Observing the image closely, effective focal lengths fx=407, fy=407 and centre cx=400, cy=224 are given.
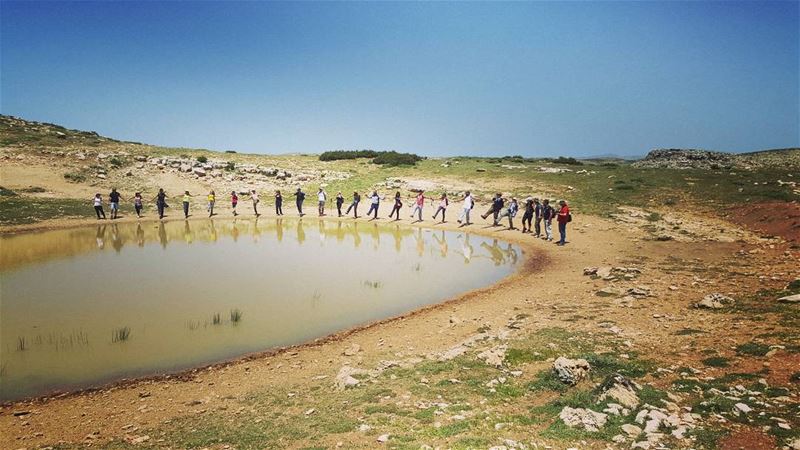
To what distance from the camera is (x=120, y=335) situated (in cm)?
1088

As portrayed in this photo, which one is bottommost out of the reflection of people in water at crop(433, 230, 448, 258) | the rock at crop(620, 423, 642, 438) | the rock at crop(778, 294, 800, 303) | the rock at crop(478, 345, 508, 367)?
the rock at crop(478, 345, 508, 367)

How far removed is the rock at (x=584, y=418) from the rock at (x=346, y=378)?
4145mm

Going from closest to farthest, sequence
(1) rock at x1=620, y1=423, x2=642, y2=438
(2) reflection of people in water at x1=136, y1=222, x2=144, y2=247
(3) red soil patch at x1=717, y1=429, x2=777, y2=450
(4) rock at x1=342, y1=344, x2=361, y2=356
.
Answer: (3) red soil patch at x1=717, y1=429, x2=777, y2=450 < (1) rock at x1=620, y1=423, x2=642, y2=438 < (4) rock at x1=342, y1=344, x2=361, y2=356 < (2) reflection of people in water at x1=136, y1=222, x2=144, y2=247

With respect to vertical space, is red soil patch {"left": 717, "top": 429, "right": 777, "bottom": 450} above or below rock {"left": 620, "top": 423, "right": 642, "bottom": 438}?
above

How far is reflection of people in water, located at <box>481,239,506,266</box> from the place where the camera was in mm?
20422

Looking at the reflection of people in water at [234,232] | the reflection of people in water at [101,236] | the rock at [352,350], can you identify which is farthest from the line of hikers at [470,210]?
the rock at [352,350]

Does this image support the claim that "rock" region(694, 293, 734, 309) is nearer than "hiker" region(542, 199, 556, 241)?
Yes

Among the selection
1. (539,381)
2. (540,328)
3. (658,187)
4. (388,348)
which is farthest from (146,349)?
(658,187)

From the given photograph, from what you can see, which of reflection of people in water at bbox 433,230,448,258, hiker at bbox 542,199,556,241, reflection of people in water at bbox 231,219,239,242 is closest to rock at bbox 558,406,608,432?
reflection of people in water at bbox 433,230,448,258

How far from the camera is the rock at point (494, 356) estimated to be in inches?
355

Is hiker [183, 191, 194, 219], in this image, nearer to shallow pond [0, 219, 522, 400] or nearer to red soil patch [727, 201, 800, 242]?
shallow pond [0, 219, 522, 400]

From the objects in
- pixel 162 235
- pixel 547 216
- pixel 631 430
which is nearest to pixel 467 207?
pixel 547 216

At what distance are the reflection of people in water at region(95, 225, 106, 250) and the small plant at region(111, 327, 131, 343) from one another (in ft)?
45.9

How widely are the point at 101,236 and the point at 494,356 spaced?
2642cm
